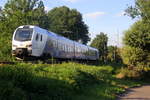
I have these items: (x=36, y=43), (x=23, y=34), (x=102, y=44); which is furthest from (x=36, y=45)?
(x=102, y=44)

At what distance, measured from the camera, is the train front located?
29891 mm

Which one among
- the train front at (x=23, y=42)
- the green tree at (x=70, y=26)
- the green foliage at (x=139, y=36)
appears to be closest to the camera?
the train front at (x=23, y=42)

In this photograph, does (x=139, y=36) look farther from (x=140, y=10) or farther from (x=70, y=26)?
(x=70, y=26)

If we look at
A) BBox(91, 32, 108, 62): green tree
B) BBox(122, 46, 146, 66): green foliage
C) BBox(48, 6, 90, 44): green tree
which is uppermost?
BBox(48, 6, 90, 44): green tree

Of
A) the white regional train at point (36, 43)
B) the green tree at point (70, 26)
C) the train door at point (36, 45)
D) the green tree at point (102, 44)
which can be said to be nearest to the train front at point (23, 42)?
the white regional train at point (36, 43)

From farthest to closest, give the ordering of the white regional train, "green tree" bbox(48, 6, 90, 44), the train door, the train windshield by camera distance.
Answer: "green tree" bbox(48, 6, 90, 44), the train windshield, the train door, the white regional train

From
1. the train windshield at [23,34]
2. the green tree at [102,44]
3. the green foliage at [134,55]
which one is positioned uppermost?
the green tree at [102,44]

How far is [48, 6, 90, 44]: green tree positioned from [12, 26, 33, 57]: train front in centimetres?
7321

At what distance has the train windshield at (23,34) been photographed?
101ft

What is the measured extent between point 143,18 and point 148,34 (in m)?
2.85

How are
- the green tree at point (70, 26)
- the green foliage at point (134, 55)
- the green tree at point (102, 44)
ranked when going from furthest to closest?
the green tree at point (102, 44)
the green tree at point (70, 26)
the green foliage at point (134, 55)

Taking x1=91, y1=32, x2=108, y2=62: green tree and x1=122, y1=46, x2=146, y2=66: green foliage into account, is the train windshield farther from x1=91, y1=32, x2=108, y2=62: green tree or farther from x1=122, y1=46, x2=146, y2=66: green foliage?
x1=91, y1=32, x2=108, y2=62: green tree

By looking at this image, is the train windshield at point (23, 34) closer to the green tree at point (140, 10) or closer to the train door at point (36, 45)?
the train door at point (36, 45)

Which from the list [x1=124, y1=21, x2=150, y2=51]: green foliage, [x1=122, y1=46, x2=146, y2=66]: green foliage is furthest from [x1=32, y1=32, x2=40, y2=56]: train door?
[x1=124, y1=21, x2=150, y2=51]: green foliage
